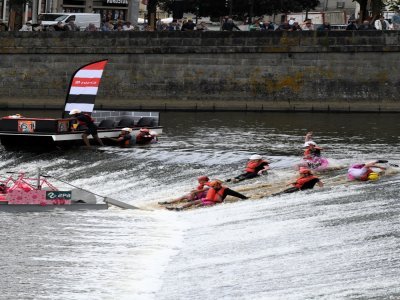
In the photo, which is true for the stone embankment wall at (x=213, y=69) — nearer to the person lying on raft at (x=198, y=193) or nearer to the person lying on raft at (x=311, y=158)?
the person lying on raft at (x=311, y=158)

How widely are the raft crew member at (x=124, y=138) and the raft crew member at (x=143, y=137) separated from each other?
1.08 feet

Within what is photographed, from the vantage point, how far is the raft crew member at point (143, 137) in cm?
4706

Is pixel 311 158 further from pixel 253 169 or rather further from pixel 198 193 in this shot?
pixel 198 193

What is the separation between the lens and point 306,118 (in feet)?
192

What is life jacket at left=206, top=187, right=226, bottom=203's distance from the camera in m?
34.3

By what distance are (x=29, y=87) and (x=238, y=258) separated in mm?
39680

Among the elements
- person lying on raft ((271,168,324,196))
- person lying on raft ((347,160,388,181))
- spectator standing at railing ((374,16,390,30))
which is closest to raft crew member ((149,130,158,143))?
person lying on raft ((347,160,388,181))

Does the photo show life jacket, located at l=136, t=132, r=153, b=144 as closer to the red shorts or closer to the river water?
the river water

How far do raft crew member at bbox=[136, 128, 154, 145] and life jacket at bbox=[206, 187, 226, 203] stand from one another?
13.0m

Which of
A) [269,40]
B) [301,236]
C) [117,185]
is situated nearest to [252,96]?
[269,40]

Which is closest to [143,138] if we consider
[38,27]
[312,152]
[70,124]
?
[70,124]

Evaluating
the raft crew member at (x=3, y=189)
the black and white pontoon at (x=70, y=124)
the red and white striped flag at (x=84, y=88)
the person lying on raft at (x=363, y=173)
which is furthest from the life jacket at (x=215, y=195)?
the red and white striped flag at (x=84, y=88)

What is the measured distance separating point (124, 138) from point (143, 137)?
728 millimetres

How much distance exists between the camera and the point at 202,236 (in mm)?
29938
